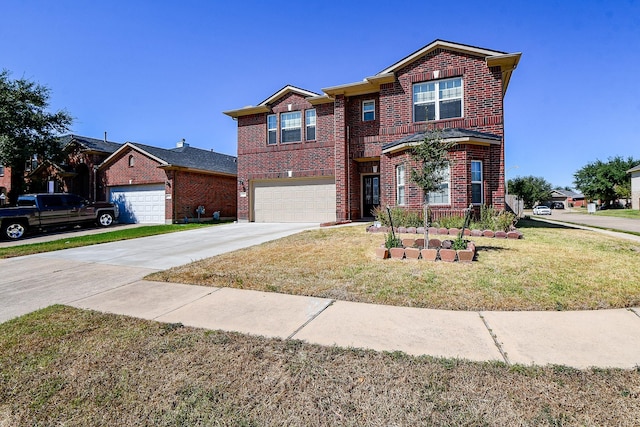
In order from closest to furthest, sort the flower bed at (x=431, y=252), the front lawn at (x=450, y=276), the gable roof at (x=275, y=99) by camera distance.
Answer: the front lawn at (x=450, y=276)
the flower bed at (x=431, y=252)
the gable roof at (x=275, y=99)

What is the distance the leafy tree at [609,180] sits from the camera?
52597mm

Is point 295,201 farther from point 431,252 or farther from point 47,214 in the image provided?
point 47,214

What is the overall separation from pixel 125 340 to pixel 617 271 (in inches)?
299

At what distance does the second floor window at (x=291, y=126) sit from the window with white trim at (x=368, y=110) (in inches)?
137

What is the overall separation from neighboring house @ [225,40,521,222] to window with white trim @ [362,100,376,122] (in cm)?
5

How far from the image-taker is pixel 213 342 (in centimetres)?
320

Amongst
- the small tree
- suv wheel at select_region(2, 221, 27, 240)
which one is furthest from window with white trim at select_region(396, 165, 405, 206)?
suv wheel at select_region(2, 221, 27, 240)

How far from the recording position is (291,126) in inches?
667

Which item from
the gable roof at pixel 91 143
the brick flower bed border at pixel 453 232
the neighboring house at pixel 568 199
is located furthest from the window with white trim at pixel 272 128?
the neighboring house at pixel 568 199

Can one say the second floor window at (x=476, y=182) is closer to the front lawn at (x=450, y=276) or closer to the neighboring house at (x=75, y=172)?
the front lawn at (x=450, y=276)

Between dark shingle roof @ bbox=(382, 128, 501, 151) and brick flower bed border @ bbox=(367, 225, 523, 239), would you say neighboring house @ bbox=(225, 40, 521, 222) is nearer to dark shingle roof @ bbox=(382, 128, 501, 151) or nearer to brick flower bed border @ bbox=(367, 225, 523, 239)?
dark shingle roof @ bbox=(382, 128, 501, 151)

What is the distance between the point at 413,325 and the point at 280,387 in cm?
177

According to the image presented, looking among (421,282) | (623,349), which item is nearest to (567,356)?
(623,349)

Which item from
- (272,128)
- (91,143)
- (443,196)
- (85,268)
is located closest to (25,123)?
(91,143)
